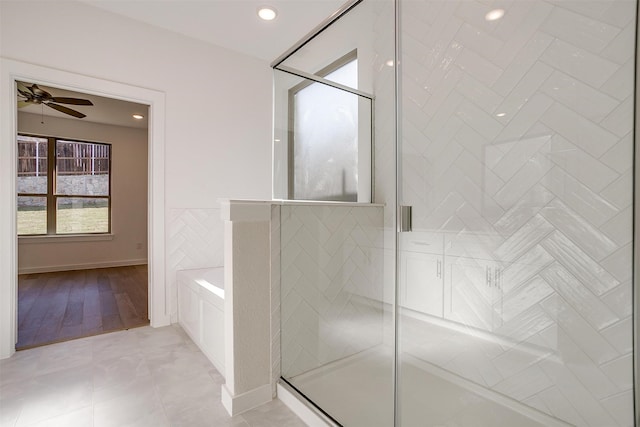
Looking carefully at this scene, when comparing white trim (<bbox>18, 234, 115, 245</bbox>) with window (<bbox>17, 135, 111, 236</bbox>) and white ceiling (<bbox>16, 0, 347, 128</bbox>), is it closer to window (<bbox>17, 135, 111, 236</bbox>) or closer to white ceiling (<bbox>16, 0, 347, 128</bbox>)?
window (<bbox>17, 135, 111, 236</bbox>)

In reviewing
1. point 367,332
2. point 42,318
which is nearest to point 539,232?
point 367,332

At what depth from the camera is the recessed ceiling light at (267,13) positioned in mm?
2598

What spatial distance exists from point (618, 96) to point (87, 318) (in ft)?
13.0

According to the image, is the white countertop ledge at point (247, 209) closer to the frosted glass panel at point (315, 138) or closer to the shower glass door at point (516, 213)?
the frosted glass panel at point (315, 138)

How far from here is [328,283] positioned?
180 cm

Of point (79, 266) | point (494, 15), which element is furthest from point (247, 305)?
point (79, 266)

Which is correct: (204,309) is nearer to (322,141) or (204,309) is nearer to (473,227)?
(322,141)

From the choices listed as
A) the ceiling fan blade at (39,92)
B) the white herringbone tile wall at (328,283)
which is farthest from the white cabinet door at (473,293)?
the ceiling fan blade at (39,92)

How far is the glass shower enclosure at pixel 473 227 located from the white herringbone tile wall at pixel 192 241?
1502 mm

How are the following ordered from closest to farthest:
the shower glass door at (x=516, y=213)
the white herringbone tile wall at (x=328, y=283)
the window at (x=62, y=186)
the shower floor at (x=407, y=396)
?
the shower glass door at (x=516, y=213) → the shower floor at (x=407, y=396) → the white herringbone tile wall at (x=328, y=283) → the window at (x=62, y=186)

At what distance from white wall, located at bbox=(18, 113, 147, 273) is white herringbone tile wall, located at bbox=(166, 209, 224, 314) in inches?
143

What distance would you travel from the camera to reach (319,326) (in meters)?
1.79

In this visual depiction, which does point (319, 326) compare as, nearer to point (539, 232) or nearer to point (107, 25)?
point (539, 232)

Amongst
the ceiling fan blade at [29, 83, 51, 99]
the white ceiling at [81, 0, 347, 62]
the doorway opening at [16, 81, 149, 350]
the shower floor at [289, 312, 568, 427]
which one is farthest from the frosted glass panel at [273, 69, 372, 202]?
the doorway opening at [16, 81, 149, 350]
